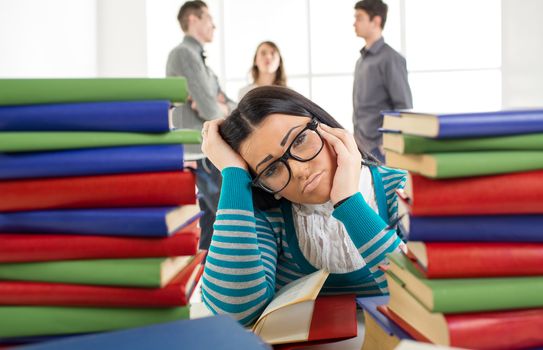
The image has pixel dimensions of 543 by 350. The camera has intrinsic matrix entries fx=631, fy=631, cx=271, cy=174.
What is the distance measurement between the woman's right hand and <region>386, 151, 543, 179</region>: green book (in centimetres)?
61

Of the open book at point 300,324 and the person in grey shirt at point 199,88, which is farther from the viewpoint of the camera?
the person in grey shirt at point 199,88

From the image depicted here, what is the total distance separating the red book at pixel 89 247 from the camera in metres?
0.64

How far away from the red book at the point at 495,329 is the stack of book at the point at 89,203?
270mm

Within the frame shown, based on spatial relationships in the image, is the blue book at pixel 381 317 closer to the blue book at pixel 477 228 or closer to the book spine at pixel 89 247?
the blue book at pixel 477 228

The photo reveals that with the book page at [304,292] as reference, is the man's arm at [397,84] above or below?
above

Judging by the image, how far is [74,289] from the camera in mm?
652

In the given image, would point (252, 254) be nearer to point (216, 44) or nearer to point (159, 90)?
point (159, 90)

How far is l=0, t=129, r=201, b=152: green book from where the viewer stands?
0.65 meters

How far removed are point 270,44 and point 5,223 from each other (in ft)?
12.9

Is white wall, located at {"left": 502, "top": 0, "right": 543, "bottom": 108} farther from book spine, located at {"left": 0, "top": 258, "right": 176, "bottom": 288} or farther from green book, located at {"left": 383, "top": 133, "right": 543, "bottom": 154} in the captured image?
book spine, located at {"left": 0, "top": 258, "right": 176, "bottom": 288}

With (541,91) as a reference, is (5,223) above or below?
below

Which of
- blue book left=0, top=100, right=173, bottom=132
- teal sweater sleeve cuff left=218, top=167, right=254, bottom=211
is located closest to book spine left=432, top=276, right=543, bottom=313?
blue book left=0, top=100, right=173, bottom=132

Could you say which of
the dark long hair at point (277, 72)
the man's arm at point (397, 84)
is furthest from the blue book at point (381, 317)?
the dark long hair at point (277, 72)

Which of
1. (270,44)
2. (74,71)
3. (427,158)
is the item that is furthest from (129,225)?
(74,71)
